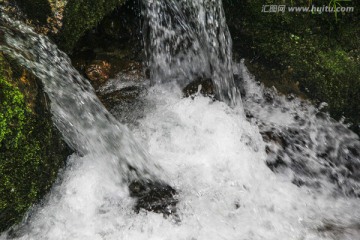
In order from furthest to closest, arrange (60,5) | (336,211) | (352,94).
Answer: (352,94) → (60,5) → (336,211)

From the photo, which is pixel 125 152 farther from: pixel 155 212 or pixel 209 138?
pixel 209 138

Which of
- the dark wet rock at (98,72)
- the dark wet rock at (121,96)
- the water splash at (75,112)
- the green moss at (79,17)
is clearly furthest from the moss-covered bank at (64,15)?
the dark wet rock at (121,96)

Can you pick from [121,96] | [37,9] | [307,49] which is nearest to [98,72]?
[121,96]

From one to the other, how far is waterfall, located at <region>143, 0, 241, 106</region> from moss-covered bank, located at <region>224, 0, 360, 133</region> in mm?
347

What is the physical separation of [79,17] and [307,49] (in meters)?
2.38

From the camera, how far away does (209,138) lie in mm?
3291

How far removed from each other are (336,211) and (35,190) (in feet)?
7.92

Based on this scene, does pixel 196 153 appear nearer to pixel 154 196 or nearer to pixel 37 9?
pixel 154 196

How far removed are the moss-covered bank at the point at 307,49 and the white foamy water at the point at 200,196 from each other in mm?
847

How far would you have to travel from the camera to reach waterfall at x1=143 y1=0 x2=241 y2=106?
3.53 meters

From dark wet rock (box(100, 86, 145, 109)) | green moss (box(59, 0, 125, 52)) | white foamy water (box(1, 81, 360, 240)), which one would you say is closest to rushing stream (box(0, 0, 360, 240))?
white foamy water (box(1, 81, 360, 240))

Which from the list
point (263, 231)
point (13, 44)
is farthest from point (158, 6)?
point (263, 231)

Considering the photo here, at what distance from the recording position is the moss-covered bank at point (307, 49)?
138 inches

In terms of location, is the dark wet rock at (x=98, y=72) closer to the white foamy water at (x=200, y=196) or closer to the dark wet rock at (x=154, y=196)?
the white foamy water at (x=200, y=196)
